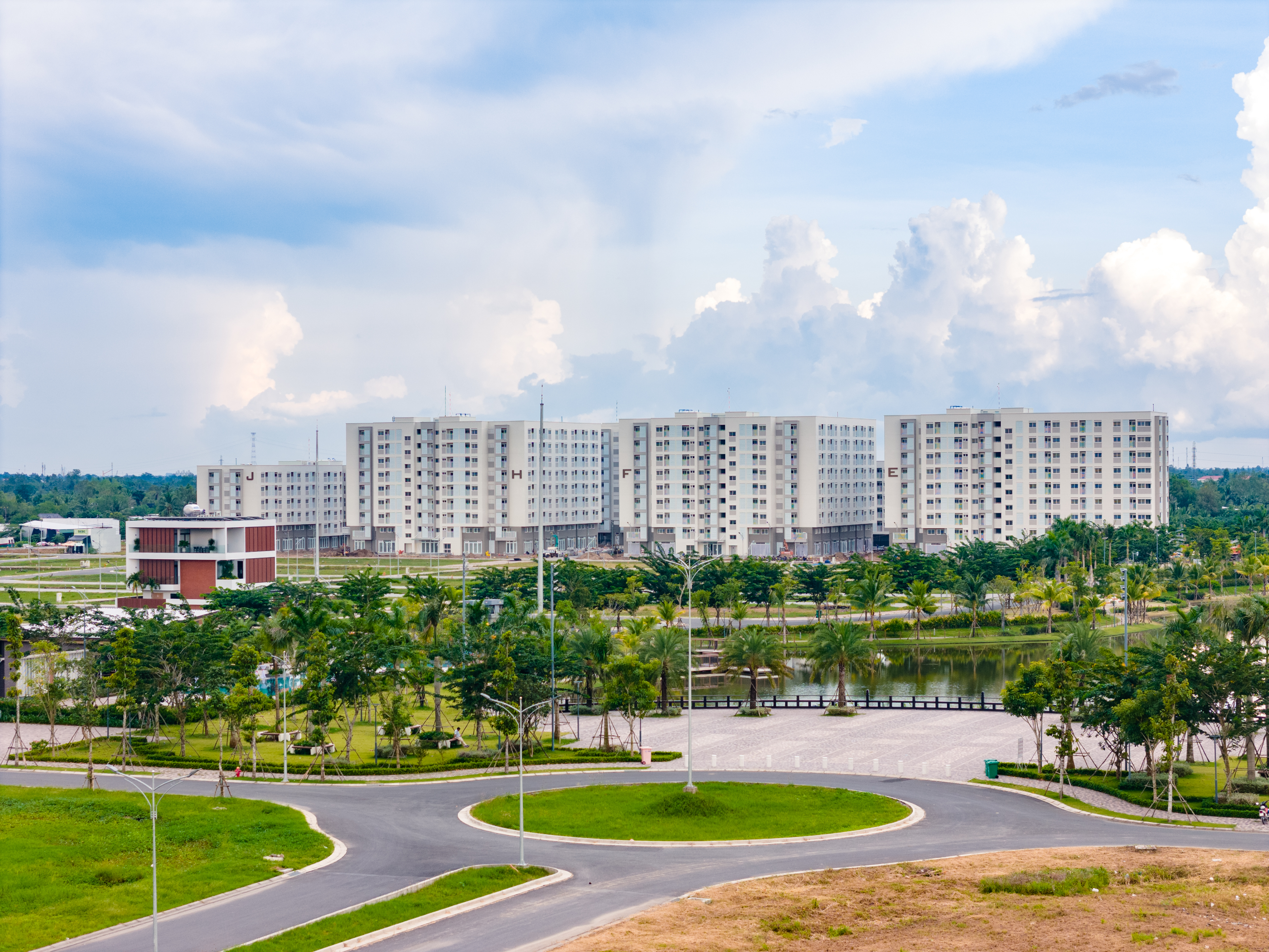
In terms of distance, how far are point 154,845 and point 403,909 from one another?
7.23 m

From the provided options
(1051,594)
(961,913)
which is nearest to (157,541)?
(1051,594)

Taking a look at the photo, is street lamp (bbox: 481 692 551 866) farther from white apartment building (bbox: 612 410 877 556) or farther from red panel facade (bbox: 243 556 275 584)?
white apartment building (bbox: 612 410 877 556)

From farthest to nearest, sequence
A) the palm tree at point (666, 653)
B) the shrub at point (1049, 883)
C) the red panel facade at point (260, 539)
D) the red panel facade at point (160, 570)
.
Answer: the red panel facade at point (260, 539) → the red panel facade at point (160, 570) → the palm tree at point (666, 653) → the shrub at point (1049, 883)

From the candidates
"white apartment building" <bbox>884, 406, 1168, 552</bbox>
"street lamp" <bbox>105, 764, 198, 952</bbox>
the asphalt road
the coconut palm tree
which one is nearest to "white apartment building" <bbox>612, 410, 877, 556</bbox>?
"white apartment building" <bbox>884, 406, 1168, 552</bbox>

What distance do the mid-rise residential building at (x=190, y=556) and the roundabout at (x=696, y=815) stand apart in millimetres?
68681

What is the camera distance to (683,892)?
37.0 m

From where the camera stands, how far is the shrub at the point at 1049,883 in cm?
3584

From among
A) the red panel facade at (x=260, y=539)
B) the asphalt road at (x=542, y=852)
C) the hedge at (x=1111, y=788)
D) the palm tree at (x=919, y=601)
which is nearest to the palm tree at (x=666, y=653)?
the asphalt road at (x=542, y=852)

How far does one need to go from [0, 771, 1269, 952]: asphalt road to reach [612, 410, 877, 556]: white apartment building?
111m

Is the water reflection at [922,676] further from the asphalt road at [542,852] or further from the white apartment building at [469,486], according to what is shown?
the white apartment building at [469,486]

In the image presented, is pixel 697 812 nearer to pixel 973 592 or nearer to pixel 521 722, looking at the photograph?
pixel 521 722

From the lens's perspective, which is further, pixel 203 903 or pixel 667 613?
pixel 667 613

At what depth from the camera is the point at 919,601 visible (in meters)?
107

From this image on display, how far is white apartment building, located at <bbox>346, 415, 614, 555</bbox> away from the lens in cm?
18062
